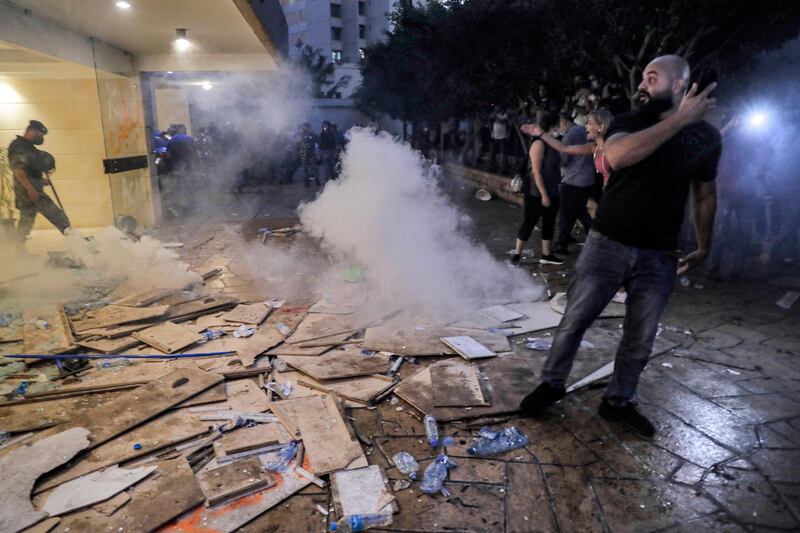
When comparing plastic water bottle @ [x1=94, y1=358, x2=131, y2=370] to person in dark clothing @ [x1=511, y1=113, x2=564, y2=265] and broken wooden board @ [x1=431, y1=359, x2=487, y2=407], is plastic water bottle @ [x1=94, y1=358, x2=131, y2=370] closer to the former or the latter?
broken wooden board @ [x1=431, y1=359, x2=487, y2=407]

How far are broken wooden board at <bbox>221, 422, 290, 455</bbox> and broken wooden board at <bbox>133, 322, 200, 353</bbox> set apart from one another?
176 cm

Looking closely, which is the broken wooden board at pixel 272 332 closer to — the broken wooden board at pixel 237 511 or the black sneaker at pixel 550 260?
the broken wooden board at pixel 237 511

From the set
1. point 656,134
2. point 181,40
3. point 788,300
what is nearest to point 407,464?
point 656,134

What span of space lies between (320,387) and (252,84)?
59.7 feet

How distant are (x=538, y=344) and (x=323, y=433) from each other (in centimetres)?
237

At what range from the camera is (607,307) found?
18.5 ft

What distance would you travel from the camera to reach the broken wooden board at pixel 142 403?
11.1 feet

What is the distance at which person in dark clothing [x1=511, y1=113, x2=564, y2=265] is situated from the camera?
6.70 metres

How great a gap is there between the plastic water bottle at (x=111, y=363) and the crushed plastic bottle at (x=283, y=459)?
2219 millimetres

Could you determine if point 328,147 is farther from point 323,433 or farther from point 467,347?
point 323,433

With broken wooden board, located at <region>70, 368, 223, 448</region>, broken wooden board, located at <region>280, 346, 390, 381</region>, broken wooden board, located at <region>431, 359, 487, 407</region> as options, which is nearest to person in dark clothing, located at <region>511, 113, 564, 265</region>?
broken wooden board, located at <region>431, 359, 487, 407</region>

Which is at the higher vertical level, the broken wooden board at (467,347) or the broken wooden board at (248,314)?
the broken wooden board at (248,314)

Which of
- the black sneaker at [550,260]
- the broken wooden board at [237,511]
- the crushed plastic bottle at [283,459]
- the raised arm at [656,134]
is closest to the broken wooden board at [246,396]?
the crushed plastic bottle at [283,459]

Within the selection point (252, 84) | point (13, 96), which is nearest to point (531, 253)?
point (13, 96)
